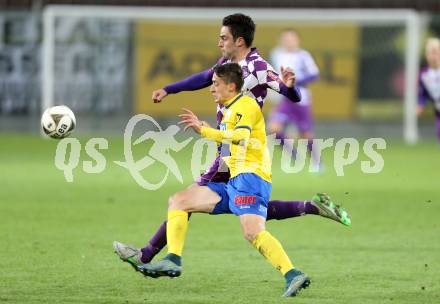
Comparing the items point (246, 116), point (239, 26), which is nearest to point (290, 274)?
point (246, 116)

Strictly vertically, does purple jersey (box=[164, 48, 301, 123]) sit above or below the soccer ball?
above

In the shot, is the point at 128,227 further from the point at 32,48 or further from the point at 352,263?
the point at 32,48

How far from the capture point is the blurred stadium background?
8.38m

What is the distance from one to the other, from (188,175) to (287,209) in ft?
28.9

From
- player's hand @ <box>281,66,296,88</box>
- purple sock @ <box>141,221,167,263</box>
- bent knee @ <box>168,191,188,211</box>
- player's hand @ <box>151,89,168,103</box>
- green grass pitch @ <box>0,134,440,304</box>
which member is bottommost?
green grass pitch @ <box>0,134,440,304</box>

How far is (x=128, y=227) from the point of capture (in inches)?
454

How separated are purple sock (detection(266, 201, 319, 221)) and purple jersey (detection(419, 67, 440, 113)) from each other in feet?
34.0

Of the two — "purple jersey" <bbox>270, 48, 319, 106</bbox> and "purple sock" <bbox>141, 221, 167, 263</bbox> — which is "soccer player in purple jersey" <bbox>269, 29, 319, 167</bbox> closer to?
"purple jersey" <bbox>270, 48, 319, 106</bbox>

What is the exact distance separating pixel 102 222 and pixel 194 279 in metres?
3.57

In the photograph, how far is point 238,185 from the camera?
780cm

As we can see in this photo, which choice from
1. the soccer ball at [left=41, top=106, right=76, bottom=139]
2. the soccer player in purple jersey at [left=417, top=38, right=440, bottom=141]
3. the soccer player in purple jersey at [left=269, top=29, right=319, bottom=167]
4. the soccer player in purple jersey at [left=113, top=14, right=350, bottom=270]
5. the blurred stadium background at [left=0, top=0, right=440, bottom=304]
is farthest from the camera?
the soccer player in purple jersey at [left=417, top=38, right=440, bottom=141]

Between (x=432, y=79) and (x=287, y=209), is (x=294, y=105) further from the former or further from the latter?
(x=287, y=209)

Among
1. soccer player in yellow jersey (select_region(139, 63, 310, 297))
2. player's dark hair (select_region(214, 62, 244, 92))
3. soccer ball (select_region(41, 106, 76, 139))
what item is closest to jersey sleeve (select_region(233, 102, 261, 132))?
soccer player in yellow jersey (select_region(139, 63, 310, 297))

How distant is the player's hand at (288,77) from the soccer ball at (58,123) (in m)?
2.20
